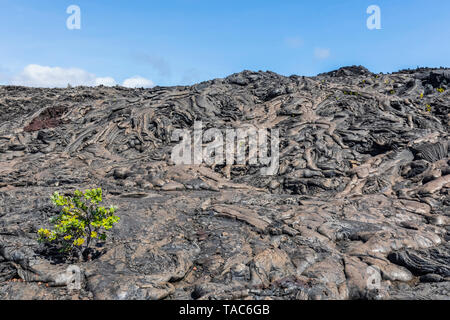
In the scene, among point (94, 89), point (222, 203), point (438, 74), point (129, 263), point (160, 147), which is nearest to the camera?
point (129, 263)

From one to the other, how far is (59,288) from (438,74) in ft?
115

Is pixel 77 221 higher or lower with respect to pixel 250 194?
higher

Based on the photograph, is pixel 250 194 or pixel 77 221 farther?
pixel 250 194

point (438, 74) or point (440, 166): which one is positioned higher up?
point (438, 74)

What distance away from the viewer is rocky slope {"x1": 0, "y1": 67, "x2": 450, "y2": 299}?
7.64m

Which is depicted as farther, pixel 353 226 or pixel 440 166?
pixel 440 166

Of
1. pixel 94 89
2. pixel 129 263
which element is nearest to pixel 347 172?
A: pixel 129 263

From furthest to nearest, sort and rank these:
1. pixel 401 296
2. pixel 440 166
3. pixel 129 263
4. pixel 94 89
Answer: pixel 94 89 → pixel 440 166 → pixel 129 263 → pixel 401 296

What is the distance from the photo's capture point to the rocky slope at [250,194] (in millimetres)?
7641

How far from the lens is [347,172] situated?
16391mm

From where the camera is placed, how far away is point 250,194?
14008 millimetres

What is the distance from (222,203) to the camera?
12.5 metres
